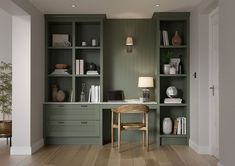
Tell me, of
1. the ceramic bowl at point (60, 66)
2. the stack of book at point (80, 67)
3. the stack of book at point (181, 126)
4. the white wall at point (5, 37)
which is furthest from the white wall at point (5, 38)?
the stack of book at point (181, 126)

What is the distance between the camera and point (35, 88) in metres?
6.56

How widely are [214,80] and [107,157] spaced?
6.74 feet

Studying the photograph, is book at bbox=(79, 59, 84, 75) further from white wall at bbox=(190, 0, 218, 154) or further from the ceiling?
white wall at bbox=(190, 0, 218, 154)

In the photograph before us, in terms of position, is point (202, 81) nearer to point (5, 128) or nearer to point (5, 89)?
point (5, 128)

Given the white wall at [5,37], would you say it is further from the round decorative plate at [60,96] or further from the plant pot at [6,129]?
the plant pot at [6,129]

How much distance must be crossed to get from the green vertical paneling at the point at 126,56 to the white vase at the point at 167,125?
0.80 metres

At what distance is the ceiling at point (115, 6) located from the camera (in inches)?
241

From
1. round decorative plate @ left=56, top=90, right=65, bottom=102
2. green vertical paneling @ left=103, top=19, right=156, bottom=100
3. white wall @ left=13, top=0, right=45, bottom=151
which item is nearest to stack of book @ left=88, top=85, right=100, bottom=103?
green vertical paneling @ left=103, top=19, right=156, bottom=100

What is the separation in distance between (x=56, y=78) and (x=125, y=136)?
1760 millimetres

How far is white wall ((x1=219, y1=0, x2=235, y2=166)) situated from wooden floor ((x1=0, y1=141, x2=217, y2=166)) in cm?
101

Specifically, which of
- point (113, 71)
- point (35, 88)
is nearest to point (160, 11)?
point (113, 71)

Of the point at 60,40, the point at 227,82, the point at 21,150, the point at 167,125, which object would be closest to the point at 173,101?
the point at 167,125

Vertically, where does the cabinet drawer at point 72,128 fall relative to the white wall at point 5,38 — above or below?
below

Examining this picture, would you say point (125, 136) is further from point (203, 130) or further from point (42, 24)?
point (42, 24)
